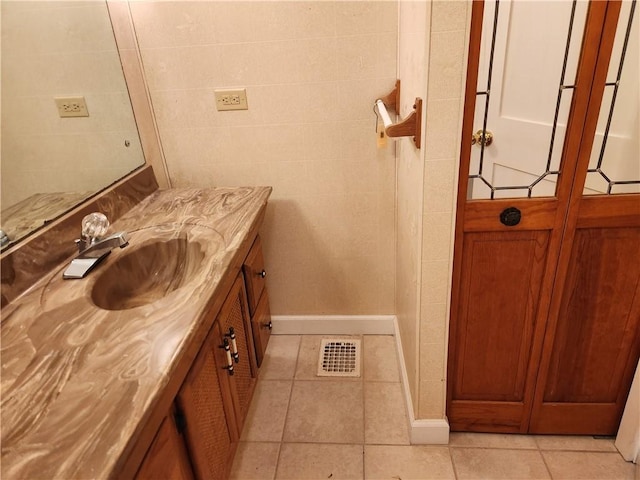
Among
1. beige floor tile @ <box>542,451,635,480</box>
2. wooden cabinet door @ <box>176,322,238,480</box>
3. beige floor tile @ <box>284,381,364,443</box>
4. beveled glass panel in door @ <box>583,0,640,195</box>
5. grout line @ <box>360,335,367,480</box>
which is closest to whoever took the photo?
wooden cabinet door @ <box>176,322,238,480</box>

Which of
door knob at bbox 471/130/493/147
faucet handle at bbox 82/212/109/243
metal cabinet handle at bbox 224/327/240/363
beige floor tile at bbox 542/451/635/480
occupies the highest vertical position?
door knob at bbox 471/130/493/147

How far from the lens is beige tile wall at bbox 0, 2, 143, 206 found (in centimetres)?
126

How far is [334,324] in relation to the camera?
2.27m

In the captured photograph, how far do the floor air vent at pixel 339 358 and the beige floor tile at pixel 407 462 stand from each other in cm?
44

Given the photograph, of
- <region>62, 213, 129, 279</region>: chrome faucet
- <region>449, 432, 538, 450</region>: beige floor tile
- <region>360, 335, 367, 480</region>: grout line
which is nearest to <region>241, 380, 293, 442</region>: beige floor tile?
<region>360, 335, 367, 480</region>: grout line

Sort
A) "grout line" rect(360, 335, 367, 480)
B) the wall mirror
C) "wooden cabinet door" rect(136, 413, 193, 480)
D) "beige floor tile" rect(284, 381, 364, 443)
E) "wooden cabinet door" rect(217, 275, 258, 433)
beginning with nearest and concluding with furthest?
1. "wooden cabinet door" rect(136, 413, 193, 480)
2. the wall mirror
3. "wooden cabinet door" rect(217, 275, 258, 433)
4. "grout line" rect(360, 335, 367, 480)
5. "beige floor tile" rect(284, 381, 364, 443)

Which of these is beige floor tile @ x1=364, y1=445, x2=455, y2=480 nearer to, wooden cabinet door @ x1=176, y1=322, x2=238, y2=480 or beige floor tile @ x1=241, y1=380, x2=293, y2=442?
beige floor tile @ x1=241, y1=380, x2=293, y2=442

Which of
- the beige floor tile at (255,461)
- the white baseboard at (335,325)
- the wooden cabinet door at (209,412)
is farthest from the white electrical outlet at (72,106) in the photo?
the beige floor tile at (255,461)

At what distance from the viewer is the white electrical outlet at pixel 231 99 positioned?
1.82 m

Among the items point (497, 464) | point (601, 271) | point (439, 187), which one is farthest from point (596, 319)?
point (439, 187)

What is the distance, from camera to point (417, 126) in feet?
4.04

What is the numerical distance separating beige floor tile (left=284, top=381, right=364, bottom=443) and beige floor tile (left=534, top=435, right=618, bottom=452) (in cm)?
71

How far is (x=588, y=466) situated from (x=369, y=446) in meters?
0.79

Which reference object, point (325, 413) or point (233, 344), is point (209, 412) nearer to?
point (233, 344)
